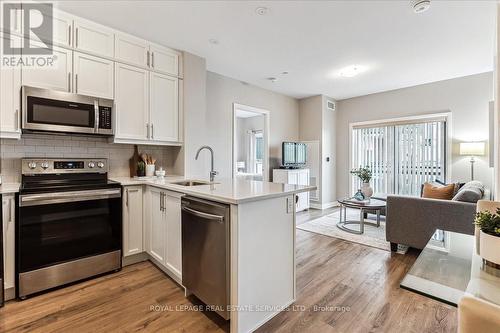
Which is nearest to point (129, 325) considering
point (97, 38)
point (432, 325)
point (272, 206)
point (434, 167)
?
point (272, 206)

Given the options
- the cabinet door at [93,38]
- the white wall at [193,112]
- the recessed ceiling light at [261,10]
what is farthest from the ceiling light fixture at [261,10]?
the cabinet door at [93,38]

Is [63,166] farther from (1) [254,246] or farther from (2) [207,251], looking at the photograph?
(1) [254,246]

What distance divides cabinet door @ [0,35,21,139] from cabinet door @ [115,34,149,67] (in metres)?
0.88

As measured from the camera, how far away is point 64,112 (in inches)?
93.9

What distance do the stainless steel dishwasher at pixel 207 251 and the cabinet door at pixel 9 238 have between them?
145cm

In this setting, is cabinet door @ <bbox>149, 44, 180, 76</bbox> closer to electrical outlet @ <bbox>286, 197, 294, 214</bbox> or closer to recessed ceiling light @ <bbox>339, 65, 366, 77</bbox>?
electrical outlet @ <bbox>286, 197, 294, 214</bbox>

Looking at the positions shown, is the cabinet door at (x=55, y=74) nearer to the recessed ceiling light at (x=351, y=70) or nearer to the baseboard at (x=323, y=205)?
the recessed ceiling light at (x=351, y=70)

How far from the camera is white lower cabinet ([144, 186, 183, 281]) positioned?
86.6 inches

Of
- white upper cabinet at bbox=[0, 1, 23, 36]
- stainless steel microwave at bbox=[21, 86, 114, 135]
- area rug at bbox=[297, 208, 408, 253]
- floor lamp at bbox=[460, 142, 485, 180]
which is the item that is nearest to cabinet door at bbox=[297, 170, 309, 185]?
area rug at bbox=[297, 208, 408, 253]

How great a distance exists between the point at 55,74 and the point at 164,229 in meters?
1.93

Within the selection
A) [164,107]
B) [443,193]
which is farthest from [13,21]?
[443,193]

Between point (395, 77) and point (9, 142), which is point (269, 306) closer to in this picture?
point (9, 142)

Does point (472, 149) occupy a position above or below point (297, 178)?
above

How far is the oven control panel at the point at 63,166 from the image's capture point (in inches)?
93.4
